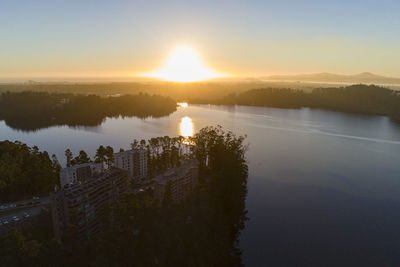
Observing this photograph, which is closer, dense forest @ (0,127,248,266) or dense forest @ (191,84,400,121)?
dense forest @ (0,127,248,266)

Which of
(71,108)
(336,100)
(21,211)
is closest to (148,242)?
(21,211)

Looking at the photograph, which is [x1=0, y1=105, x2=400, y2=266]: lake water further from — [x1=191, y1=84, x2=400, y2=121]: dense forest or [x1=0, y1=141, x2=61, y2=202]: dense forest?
[x1=191, y1=84, x2=400, y2=121]: dense forest

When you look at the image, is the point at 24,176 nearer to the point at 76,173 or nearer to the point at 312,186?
the point at 76,173

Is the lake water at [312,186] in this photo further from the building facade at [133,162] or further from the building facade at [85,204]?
the building facade at [133,162]

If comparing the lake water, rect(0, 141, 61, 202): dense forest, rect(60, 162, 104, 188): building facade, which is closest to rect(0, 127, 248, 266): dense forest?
the lake water

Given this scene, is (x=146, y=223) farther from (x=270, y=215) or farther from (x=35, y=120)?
(x=35, y=120)

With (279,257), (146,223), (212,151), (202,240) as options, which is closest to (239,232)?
(279,257)

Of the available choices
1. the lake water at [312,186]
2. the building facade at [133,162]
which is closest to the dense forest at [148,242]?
the lake water at [312,186]
